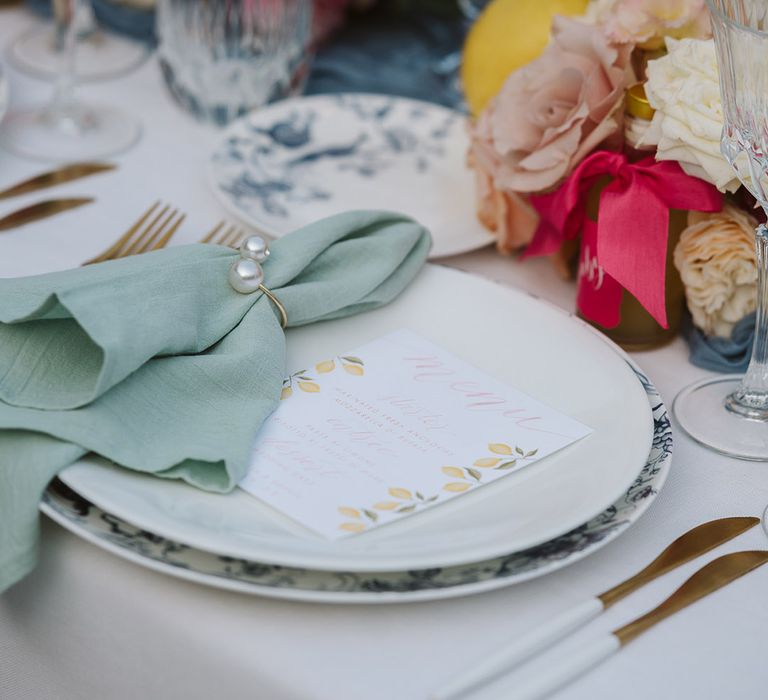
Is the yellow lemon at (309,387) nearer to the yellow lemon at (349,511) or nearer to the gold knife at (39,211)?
the yellow lemon at (349,511)

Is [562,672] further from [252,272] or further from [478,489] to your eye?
[252,272]

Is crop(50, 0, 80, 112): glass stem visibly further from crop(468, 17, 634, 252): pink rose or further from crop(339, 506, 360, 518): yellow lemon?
crop(339, 506, 360, 518): yellow lemon

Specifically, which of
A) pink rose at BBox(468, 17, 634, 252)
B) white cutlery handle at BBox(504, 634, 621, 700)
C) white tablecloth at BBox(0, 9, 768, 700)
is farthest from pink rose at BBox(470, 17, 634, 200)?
white cutlery handle at BBox(504, 634, 621, 700)

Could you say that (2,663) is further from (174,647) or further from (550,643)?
(550,643)

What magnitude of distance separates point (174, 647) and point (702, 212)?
39cm

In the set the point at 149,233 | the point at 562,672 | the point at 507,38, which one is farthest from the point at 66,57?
the point at 562,672

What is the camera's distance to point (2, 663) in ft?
1.65

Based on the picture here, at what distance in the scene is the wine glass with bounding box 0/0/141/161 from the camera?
85cm

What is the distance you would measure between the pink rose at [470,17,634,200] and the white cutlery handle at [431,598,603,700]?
302mm

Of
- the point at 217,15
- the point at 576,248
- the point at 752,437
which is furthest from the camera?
the point at 217,15

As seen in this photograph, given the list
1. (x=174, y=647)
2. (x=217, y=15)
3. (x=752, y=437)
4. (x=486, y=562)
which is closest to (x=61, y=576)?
(x=174, y=647)

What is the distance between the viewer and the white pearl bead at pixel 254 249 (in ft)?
1.90

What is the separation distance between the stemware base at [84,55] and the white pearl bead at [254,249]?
0.47 m

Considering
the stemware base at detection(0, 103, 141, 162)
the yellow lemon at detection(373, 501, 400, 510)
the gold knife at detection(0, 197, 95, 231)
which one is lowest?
the gold knife at detection(0, 197, 95, 231)
